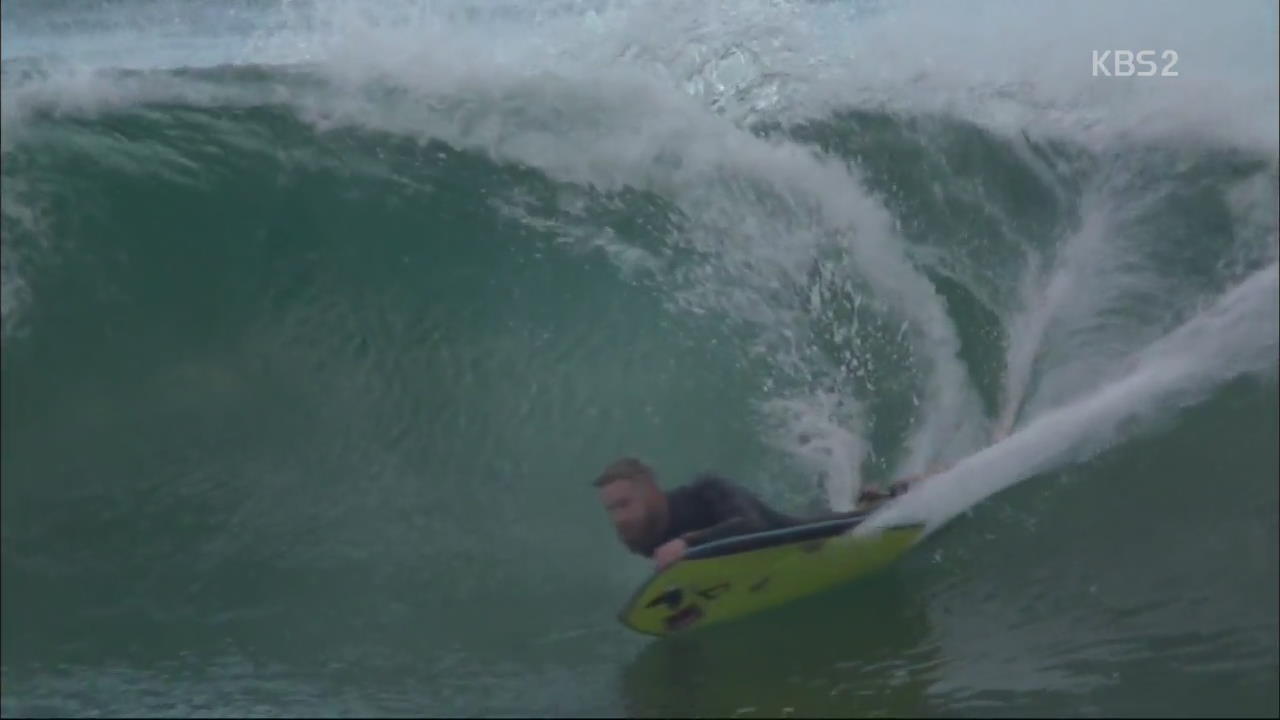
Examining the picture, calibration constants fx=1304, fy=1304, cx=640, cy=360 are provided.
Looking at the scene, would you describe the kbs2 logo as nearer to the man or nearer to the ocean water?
the ocean water

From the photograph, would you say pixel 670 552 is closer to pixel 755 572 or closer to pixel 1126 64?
pixel 755 572

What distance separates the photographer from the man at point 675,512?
176 inches

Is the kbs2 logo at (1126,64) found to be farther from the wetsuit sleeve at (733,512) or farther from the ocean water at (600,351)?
the wetsuit sleeve at (733,512)

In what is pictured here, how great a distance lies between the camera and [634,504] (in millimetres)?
4598

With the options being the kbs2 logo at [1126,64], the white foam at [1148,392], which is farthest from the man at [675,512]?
the kbs2 logo at [1126,64]

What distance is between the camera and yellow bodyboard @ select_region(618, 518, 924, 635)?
4266 millimetres

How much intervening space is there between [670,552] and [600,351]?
1364mm

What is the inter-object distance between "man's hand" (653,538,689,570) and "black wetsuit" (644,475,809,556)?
40mm

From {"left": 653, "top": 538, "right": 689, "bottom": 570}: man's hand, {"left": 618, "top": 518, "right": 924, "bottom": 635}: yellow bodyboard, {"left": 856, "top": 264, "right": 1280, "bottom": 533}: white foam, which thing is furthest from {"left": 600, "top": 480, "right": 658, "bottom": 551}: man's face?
{"left": 856, "top": 264, "right": 1280, "bottom": 533}: white foam

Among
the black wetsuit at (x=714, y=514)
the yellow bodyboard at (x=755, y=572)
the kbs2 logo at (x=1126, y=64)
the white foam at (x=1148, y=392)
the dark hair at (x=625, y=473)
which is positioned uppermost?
the kbs2 logo at (x=1126, y=64)

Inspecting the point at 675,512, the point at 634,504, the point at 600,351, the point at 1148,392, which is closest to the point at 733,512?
the point at 675,512

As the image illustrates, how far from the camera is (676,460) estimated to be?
5.02 metres

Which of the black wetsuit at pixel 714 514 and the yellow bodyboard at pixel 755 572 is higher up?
the black wetsuit at pixel 714 514

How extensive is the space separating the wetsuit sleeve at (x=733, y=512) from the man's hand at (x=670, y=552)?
7 cm
